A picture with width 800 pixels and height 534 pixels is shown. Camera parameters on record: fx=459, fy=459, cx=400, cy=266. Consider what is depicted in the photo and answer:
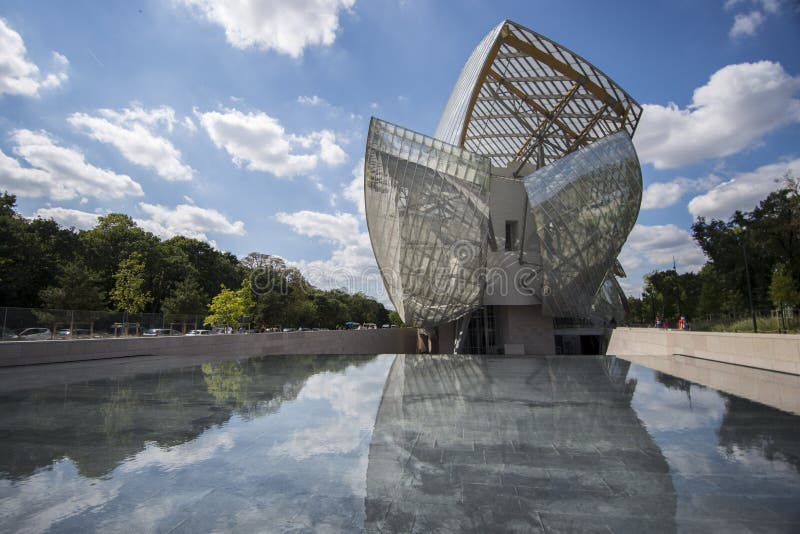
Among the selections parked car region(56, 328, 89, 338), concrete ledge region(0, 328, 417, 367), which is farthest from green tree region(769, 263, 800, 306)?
parked car region(56, 328, 89, 338)

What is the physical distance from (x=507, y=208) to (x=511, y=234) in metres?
1.89

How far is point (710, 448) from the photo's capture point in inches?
183

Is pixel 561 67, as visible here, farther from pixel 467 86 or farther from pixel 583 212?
pixel 583 212

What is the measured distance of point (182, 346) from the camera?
1898 centimetres

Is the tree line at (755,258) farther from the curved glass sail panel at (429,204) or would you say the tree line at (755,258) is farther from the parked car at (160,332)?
the parked car at (160,332)

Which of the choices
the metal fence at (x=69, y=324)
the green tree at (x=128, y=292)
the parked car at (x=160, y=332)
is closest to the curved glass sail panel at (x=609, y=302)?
the parked car at (x=160, y=332)

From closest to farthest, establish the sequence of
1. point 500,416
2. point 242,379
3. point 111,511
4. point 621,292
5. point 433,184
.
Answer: point 111,511 < point 500,416 < point 242,379 < point 433,184 < point 621,292

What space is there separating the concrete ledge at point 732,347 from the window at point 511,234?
1253 cm

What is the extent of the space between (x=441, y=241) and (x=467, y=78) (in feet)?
44.4

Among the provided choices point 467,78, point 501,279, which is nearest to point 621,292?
point 501,279

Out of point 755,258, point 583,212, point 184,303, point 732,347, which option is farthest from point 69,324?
point 755,258

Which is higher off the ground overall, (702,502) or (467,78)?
(467,78)

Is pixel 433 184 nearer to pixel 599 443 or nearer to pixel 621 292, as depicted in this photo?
pixel 599 443

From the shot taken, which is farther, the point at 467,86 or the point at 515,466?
the point at 467,86
